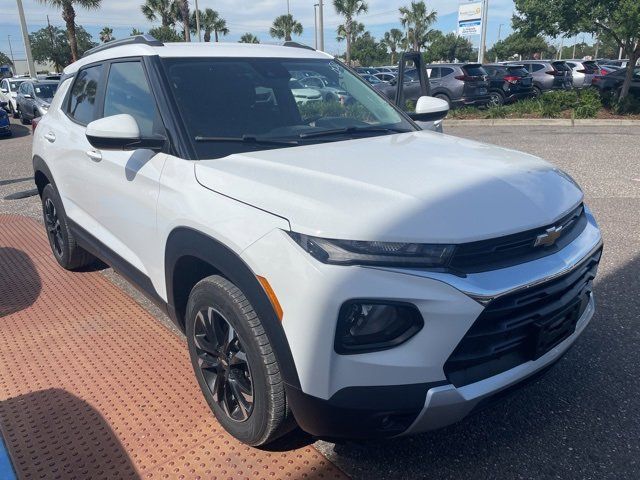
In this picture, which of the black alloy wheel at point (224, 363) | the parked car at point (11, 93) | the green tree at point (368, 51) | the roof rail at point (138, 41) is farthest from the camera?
the green tree at point (368, 51)

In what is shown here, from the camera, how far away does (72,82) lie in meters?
4.28

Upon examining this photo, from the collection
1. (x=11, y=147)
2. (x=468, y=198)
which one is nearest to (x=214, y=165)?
(x=468, y=198)

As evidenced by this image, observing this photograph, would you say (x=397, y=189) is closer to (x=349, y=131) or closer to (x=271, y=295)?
(x=271, y=295)

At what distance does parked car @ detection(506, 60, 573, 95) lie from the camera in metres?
20.2

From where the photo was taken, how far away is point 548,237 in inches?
84.0

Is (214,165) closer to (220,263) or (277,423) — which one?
(220,263)

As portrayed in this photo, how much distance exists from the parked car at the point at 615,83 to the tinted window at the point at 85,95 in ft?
56.0

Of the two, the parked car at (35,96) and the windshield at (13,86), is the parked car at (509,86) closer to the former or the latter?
the parked car at (35,96)

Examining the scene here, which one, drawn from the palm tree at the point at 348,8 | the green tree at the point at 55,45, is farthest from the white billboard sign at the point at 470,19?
the green tree at the point at 55,45

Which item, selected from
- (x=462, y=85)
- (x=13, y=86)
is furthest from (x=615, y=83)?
(x=13, y=86)

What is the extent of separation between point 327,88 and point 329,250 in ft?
6.55

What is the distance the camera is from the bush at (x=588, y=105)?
15203mm

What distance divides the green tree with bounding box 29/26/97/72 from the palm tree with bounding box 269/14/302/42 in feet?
74.2

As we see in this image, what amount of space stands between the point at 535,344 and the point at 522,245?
15.4 inches
